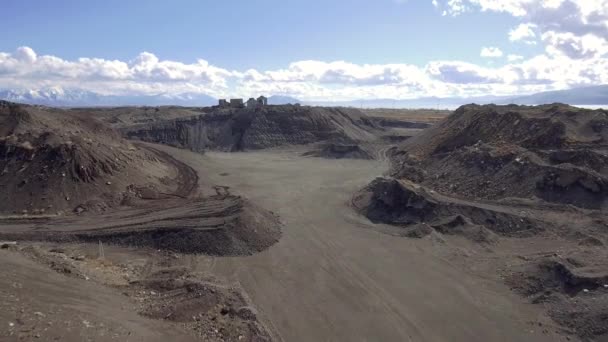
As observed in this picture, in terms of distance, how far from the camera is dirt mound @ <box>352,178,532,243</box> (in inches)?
1001

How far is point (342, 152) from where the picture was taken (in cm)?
5728

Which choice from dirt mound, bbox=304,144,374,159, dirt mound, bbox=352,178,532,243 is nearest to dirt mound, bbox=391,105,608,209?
dirt mound, bbox=352,178,532,243

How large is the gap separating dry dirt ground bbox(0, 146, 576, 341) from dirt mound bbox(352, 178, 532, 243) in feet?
4.37

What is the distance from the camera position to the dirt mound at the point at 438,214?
25.4 metres

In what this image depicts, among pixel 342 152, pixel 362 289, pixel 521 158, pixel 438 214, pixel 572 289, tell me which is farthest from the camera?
pixel 342 152

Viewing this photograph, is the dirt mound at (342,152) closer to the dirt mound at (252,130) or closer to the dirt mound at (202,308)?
the dirt mound at (252,130)

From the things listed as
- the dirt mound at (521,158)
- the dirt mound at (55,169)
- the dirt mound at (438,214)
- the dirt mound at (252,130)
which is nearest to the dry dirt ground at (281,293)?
the dirt mound at (438,214)

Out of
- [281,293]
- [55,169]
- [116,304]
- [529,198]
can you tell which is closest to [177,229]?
[281,293]

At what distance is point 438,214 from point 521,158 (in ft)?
30.6

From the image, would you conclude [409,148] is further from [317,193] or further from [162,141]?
[162,141]

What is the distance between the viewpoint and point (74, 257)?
21.4 m

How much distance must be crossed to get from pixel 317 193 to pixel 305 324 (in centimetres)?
2011

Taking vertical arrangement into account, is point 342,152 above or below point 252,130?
below

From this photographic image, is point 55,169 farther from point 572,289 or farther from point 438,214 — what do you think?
point 572,289
